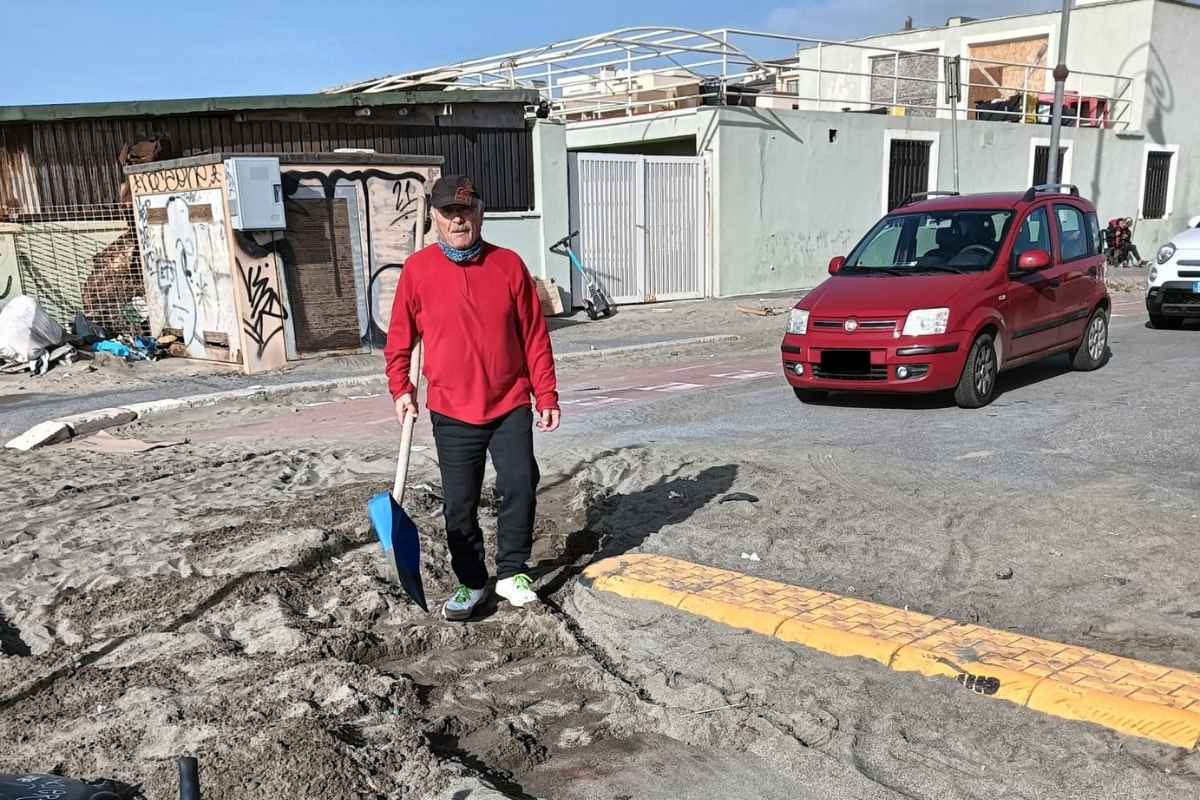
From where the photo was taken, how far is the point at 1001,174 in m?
24.0

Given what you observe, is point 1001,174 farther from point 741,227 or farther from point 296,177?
point 296,177

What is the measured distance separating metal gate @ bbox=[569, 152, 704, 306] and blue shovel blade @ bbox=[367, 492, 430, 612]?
→ 12925 mm

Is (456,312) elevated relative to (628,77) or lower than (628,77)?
Result: lower

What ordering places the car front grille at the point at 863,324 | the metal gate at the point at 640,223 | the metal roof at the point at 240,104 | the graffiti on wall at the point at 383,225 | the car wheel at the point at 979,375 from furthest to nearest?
A: the metal gate at the point at 640,223 < the metal roof at the point at 240,104 < the graffiti on wall at the point at 383,225 < the car wheel at the point at 979,375 < the car front grille at the point at 863,324

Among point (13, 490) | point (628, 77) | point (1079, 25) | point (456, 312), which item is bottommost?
point (13, 490)

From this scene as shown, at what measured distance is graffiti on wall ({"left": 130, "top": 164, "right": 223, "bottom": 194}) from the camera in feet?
38.2

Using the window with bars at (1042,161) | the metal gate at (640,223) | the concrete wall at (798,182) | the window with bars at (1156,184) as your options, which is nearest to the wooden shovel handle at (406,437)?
the metal gate at (640,223)

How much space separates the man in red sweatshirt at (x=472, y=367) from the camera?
164 inches

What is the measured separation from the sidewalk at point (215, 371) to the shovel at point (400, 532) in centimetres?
640

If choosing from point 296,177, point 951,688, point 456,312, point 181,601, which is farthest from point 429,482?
point 296,177

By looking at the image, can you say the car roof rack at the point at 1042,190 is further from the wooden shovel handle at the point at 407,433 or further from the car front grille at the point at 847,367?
the wooden shovel handle at the point at 407,433

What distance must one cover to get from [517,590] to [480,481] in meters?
0.53

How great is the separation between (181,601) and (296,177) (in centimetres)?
835

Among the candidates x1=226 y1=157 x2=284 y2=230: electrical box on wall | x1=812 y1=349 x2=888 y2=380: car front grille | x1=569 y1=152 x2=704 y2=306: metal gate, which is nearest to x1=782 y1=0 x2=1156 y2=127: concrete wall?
x1=569 y1=152 x2=704 y2=306: metal gate
